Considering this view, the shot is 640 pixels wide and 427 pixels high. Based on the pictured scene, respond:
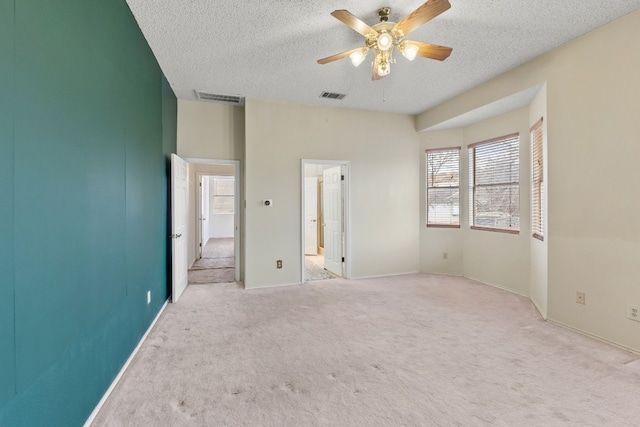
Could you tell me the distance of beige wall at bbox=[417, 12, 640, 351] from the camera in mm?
2553

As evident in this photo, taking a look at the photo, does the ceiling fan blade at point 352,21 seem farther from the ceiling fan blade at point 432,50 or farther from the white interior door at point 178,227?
the white interior door at point 178,227

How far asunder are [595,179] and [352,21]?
106 inches

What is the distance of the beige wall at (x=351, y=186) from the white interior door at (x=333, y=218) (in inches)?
11.8

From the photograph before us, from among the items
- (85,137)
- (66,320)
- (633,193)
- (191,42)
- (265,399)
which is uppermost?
(191,42)

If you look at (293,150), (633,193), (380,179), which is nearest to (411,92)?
(380,179)

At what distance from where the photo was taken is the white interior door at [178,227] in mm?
3808

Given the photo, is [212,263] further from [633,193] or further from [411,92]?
[633,193]

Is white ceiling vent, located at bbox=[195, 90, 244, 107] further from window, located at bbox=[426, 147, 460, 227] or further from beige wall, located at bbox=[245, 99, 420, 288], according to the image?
window, located at bbox=[426, 147, 460, 227]

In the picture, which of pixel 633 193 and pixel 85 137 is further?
pixel 633 193

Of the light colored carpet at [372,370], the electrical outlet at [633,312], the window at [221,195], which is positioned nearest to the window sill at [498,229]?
the light colored carpet at [372,370]

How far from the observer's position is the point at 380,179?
527 centimetres

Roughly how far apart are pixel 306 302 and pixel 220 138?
2961 mm

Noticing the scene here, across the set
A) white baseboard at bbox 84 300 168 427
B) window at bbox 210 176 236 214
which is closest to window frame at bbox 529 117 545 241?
white baseboard at bbox 84 300 168 427

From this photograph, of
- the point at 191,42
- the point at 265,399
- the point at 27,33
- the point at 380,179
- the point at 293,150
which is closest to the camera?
the point at 27,33
